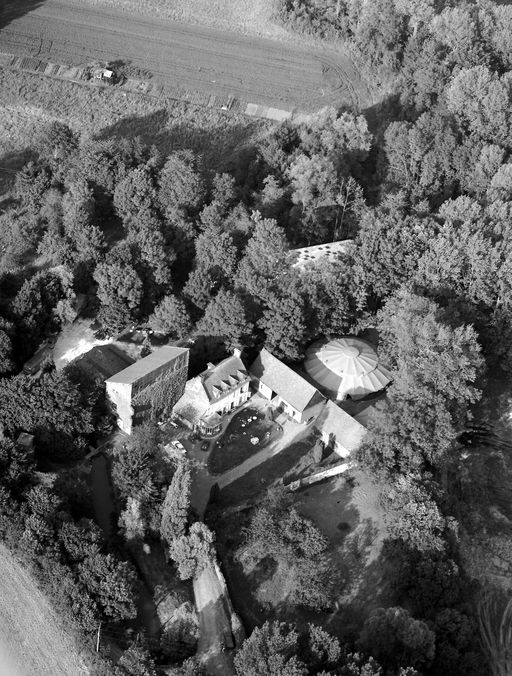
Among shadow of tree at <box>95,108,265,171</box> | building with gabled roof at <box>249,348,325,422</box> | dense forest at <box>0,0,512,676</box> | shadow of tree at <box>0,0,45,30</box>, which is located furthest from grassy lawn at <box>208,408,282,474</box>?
shadow of tree at <box>0,0,45,30</box>

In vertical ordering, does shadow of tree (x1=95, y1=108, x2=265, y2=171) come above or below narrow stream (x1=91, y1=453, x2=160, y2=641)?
above

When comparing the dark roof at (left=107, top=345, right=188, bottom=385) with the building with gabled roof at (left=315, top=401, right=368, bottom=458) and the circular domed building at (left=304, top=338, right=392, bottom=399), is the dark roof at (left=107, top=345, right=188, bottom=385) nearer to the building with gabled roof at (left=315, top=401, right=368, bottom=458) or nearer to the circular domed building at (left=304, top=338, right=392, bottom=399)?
the circular domed building at (left=304, top=338, right=392, bottom=399)

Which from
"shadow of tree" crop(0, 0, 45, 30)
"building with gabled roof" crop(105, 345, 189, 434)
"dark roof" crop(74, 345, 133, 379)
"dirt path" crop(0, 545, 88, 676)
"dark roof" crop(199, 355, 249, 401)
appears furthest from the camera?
"shadow of tree" crop(0, 0, 45, 30)

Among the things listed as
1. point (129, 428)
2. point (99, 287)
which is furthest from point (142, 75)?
point (129, 428)

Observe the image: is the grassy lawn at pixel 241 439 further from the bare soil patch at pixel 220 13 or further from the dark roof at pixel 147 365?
the bare soil patch at pixel 220 13

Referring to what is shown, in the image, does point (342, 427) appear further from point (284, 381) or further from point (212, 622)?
point (212, 622)

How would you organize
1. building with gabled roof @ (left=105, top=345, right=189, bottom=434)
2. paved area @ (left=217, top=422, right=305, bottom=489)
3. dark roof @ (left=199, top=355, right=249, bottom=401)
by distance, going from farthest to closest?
dark roof @ (left=199, top=355, right=249, bottom=401)
building with gabled roof @ (left=105, top=345, right=189, bottom=434)
paved area @ (left=217, top=422, right=305, bottom=489)

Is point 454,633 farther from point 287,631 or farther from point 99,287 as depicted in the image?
point 99,287

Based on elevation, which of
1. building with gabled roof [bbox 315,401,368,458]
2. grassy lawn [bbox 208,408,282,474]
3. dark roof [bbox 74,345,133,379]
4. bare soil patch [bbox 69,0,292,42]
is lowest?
grassy lawn [bbox 208,408,282,474]
